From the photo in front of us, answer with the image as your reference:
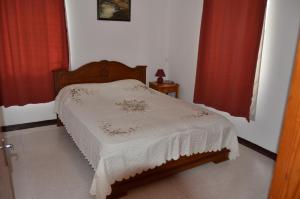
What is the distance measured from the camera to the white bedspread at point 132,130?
2.07 m

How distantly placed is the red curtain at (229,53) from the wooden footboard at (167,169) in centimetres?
80

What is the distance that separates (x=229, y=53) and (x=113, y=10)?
6.36 ft

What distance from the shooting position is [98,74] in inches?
154

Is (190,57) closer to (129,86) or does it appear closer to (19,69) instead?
(129,86)

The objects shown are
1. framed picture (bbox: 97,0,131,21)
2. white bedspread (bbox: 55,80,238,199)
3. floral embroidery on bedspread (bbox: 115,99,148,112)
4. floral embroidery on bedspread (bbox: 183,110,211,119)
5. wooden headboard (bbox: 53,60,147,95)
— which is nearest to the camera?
white bedspread (bbox: 55,80,238,199)

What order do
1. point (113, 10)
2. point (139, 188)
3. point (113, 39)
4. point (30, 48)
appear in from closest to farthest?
point (139, 188), point (30, 48), point (113, 10), point (113, 39)

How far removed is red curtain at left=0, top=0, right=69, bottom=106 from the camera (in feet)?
10.4

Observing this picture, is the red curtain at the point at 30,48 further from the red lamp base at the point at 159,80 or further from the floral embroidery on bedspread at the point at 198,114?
the floral embroidery on bedspread at the point at 198,114

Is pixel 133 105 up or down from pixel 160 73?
down

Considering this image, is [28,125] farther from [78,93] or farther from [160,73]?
[160,73]

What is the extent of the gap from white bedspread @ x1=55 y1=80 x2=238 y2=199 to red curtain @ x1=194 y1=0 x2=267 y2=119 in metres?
0.67

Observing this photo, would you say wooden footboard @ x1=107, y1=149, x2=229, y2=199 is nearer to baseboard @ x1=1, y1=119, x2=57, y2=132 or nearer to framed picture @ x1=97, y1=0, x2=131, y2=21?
baseboard @ x1=1, y1=119, x2=57, y2=132

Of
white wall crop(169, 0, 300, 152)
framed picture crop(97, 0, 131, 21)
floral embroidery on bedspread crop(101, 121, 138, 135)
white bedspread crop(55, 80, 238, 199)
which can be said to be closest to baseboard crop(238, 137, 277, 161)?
white wall crop(169, 0, 300, 152)

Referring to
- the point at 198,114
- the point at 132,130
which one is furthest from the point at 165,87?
the point at 132,130
